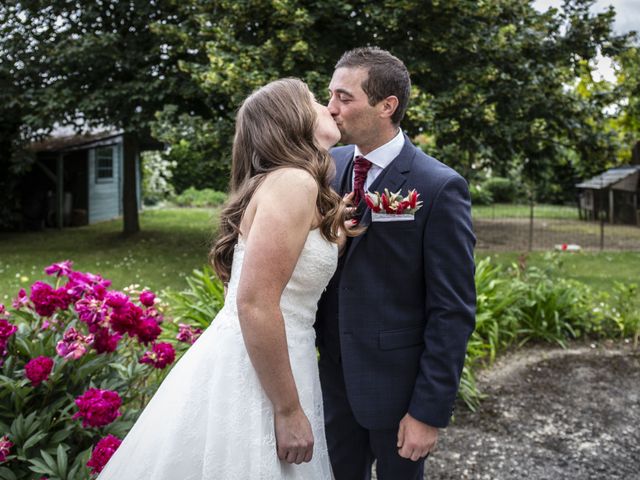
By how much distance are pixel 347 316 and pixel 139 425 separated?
2.82ft

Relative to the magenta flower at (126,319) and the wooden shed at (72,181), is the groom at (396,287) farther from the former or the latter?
the wooden shed at (72,181)

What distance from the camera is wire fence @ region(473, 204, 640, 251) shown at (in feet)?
49.2

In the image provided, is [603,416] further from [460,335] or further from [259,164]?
[259,164]

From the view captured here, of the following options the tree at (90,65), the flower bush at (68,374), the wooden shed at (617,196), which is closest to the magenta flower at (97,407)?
the flower bush at (68,374)

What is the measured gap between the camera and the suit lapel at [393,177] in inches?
91.2

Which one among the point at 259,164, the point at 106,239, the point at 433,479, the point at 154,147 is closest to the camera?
the point at 259,164

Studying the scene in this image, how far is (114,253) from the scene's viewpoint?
1370cm

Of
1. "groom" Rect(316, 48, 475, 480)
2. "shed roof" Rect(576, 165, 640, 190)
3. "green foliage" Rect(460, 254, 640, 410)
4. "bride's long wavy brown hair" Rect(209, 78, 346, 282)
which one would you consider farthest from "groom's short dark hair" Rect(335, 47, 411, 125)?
"shed roof" Rect(576, 165, 640, 190)

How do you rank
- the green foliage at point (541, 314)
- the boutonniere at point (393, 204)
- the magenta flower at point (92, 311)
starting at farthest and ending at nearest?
the green foliage at point (541, 314) < the magenta flower at point (92, 311) < the boutonniere at point (393, 204)

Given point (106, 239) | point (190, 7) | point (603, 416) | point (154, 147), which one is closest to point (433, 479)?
point (603, 416)

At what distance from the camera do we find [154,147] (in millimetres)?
21750

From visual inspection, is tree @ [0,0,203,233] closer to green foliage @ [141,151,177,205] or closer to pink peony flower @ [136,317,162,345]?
pink peony flower @ [136,317,162,345]

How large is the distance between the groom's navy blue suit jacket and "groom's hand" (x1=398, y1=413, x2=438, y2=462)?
0.04 meters

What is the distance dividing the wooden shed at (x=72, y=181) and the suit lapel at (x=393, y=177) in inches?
610
